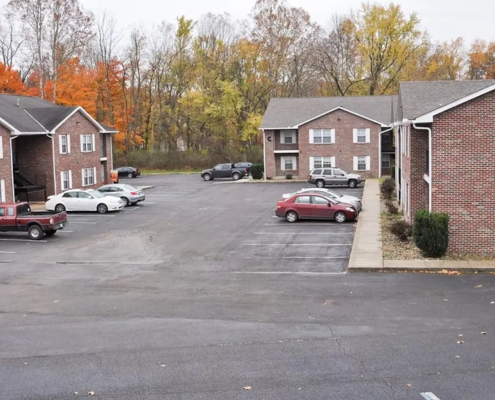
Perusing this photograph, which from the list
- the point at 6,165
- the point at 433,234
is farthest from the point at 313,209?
the point at 6,165

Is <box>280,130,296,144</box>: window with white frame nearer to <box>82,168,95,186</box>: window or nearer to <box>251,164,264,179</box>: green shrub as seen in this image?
<box>251,164,264,179</box>: green shrub

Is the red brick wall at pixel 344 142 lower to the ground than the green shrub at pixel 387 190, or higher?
higher

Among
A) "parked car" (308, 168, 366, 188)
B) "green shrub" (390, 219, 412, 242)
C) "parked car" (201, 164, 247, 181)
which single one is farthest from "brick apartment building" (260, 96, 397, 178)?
"green shrub" (390, 219, 412, 242)

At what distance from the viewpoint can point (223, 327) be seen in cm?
1373

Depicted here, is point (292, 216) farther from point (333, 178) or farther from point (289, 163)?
point (289, 163)

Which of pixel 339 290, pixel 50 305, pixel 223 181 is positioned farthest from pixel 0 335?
pixel 223 181

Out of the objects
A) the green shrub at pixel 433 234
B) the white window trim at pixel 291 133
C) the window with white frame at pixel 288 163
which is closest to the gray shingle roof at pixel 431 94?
the green shrub at pixel 433 234

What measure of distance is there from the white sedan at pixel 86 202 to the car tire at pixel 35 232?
851cm

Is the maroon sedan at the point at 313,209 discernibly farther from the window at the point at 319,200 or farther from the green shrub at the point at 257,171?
the green shrub at the point at 257,171

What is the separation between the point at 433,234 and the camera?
2109 centimetres

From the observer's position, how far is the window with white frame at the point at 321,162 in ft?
186

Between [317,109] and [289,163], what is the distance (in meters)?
5.66

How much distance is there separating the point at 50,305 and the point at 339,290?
7656 mm

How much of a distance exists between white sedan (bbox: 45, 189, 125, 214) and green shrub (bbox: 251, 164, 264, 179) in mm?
22264
